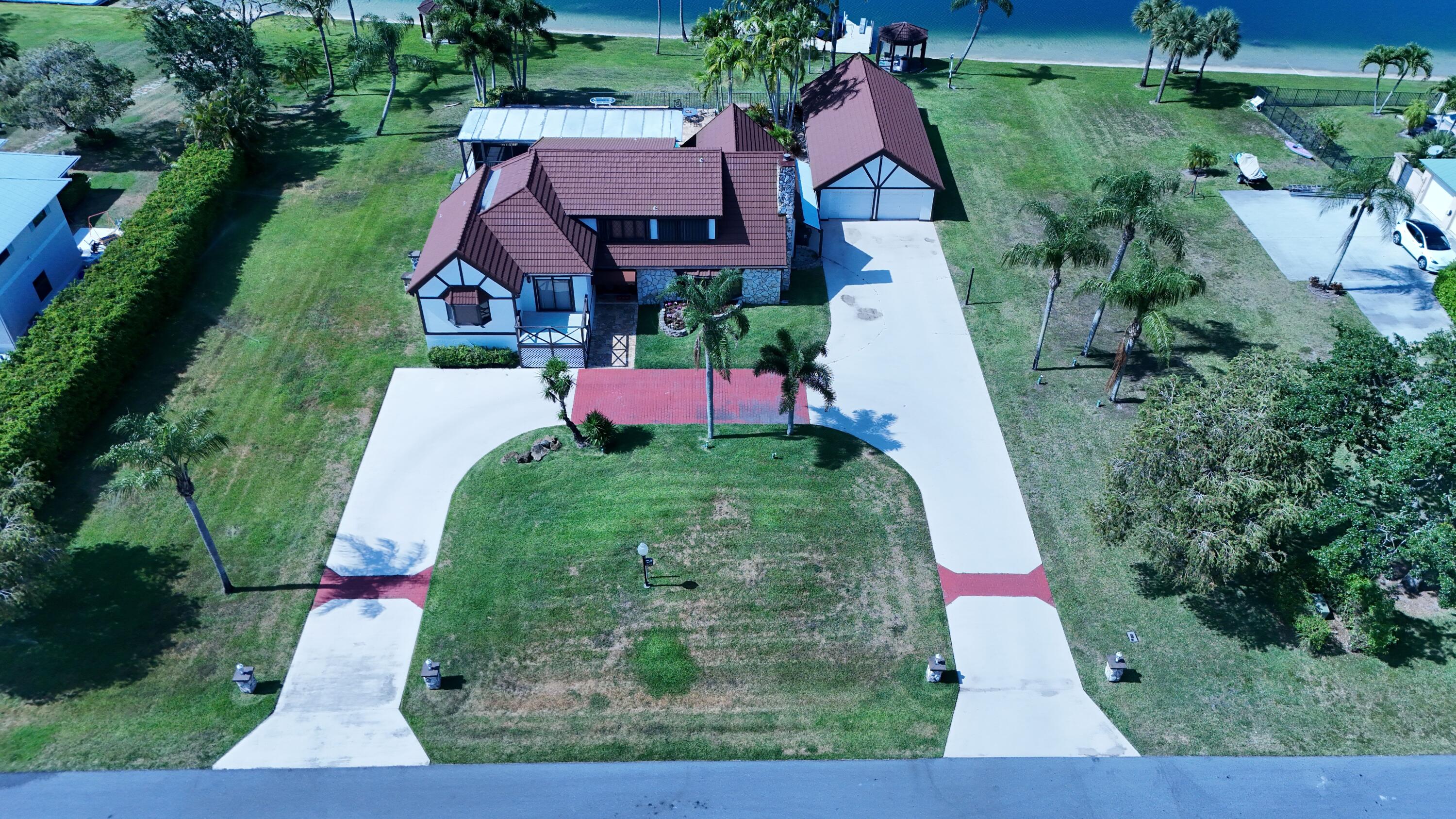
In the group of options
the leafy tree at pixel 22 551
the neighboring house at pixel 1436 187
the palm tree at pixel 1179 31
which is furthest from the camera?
the palm tree at pixel 1179 31

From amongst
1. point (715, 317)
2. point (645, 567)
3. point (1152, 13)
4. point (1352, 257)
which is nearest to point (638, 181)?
point (715, 317)

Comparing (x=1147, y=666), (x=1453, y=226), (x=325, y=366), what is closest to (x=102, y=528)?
(x=325, y=366)

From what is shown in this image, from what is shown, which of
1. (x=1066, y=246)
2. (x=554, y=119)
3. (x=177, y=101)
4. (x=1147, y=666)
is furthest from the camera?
(x=177, y=101)

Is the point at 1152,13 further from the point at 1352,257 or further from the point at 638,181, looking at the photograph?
the point at 638,181

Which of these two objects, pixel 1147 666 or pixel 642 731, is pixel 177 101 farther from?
pixel 1147 666

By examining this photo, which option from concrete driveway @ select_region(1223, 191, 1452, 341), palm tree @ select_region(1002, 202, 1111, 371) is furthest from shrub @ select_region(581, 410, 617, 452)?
concrete driveway @ select_region(1223, 191, 1452, 341)

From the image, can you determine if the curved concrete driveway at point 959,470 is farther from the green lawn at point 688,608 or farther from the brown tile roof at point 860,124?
the brown tile roof at point 860,124

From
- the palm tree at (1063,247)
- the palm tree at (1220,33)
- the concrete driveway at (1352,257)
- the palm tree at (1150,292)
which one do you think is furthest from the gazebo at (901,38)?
the palm tree at (1150,292)
